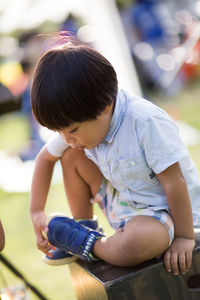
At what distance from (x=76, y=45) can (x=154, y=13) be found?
18.2 feet

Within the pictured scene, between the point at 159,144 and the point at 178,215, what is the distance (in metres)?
0.21

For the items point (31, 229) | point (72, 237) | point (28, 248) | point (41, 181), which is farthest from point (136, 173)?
point (31, 229)

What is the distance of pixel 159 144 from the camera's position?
1414mm

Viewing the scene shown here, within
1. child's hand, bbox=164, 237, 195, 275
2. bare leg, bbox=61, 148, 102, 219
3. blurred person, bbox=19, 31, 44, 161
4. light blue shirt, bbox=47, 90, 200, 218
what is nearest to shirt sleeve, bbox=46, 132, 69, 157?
bare leg, bbox=61, 148, 102, 219

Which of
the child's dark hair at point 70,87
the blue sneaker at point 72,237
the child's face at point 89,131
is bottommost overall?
the blue sneaker at point 72,237

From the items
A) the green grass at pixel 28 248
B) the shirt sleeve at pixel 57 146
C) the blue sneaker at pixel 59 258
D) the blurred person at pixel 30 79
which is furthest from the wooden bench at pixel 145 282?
the blurred person at pixel 30 79

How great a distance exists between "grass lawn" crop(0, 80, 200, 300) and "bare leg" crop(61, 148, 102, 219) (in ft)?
1.45

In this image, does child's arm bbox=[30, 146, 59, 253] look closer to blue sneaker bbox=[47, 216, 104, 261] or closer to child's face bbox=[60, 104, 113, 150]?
blue sneaker bbox=[47, 216, 104, 261]

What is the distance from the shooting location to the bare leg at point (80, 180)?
Result: 1672 mm

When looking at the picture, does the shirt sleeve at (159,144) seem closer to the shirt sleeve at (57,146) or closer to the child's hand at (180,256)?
the child's hand at (180,256)

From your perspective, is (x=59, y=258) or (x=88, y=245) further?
(x=59, y=258)

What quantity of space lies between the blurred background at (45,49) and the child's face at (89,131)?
330mm

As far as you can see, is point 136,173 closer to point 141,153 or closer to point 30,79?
point 141,153

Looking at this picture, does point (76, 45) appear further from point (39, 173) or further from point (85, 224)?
point (85, 224)
